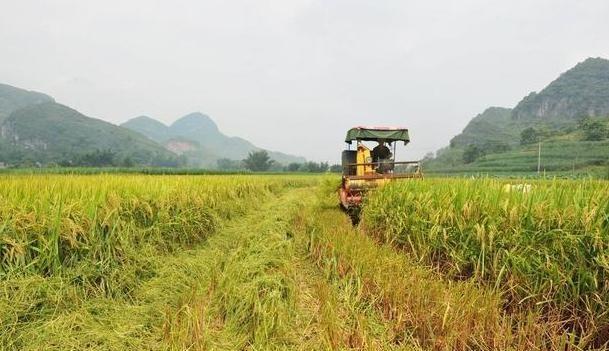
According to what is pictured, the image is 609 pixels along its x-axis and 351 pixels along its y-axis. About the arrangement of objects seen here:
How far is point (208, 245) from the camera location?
237 inches

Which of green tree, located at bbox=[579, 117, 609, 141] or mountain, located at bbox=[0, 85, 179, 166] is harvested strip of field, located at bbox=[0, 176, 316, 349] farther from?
mountain, located at bbox=[0, 85, 179, 166]

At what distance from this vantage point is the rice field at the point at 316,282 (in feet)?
8.78

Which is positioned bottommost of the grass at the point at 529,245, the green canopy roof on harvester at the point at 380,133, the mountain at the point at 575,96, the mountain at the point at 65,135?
the grass at the point at 529,245

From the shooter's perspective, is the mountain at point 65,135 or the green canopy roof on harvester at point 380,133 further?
the mountain at point 65,135

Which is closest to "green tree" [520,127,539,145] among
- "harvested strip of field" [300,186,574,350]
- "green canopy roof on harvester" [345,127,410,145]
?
"green canopy roof on harvester" [345,127,410,145]

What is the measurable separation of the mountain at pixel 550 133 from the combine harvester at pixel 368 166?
52.4m

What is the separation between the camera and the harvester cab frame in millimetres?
8617

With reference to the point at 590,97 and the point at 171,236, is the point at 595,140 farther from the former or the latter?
the point at 590,97

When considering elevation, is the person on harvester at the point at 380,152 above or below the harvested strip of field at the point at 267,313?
above

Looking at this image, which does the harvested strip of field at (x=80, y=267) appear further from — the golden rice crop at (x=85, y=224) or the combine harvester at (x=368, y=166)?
the combine harvester at (x=368, y=166)

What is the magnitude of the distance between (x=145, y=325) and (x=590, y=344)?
3.47m

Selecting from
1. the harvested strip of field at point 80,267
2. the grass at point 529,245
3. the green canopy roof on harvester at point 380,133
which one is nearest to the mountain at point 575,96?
the green canopy roof on harvester at point 380,133

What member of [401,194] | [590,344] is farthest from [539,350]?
[401,194]

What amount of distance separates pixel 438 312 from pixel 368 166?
287 inches
